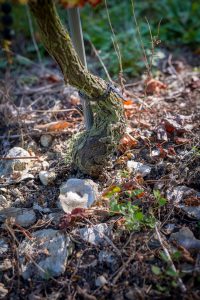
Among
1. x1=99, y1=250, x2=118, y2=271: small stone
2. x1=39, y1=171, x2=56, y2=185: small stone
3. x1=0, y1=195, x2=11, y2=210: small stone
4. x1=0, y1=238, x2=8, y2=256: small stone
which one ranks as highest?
x1=39, y1=171, x2=56, y2=185: small stone

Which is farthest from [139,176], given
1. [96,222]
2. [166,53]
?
[166,53]

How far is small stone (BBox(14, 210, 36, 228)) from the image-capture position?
179 cm

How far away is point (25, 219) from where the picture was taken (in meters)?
1.79

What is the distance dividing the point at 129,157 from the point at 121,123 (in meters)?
0.24

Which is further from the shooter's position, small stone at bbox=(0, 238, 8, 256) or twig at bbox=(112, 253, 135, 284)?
small stone at bbox=(0, 238, 8, 256)

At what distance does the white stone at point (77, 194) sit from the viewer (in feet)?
5.79

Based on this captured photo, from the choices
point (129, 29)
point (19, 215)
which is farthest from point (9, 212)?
point (129, 29)

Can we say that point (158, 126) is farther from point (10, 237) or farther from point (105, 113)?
point (10, 237)

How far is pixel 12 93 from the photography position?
294cm

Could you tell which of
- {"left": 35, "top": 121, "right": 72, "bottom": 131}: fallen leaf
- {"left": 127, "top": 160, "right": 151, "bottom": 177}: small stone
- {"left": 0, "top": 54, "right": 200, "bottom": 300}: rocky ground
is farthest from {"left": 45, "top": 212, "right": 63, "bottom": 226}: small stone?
{"left": 35, "top": 121, "right": 72, "bottom": 131}: fallen leaf

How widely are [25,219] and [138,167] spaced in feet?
2.17

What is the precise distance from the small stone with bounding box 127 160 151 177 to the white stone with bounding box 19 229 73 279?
0.54m

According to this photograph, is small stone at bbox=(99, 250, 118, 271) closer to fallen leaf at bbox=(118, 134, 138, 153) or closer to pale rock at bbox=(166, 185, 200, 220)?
pale rock at bbox=(166, 185, 200, 220)

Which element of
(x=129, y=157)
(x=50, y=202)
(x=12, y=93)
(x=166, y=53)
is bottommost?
(x=50, y=202)
